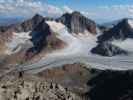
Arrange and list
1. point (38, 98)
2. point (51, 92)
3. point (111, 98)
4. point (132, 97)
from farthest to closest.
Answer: point (111, 98) < point (132, 97) < point (51, 92) < point (38, 98)

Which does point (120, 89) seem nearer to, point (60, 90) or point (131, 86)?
point (131, 86)

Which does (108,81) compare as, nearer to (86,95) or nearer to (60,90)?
(86,95)

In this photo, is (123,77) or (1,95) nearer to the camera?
(1,95)

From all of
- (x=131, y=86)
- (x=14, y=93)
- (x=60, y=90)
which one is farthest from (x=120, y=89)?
(x=14, y=93)

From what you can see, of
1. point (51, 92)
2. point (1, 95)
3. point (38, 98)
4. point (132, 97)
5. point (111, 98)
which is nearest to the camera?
point (1, 95)

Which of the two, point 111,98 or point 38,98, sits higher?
point 38,98

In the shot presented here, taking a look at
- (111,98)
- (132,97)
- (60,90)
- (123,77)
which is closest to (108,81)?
(123,77)
